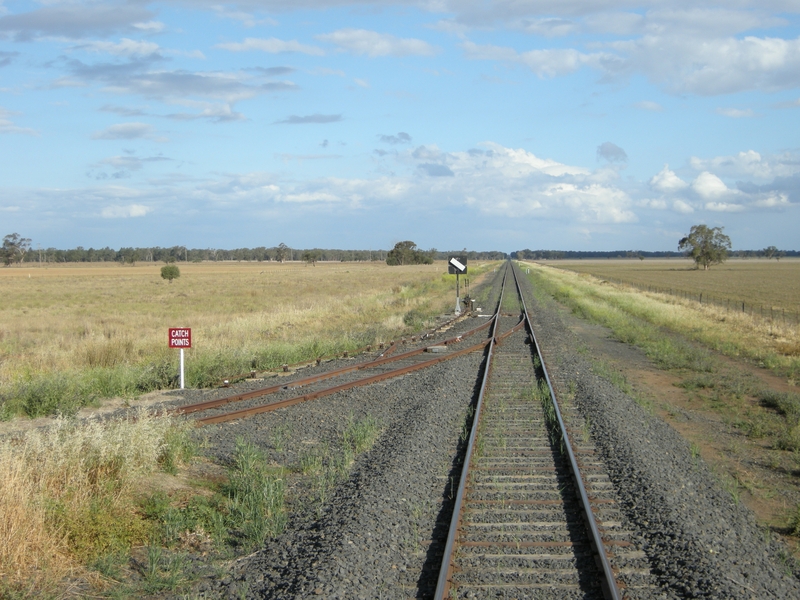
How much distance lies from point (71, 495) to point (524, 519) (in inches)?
161

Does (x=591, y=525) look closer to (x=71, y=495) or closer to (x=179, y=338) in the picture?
(x=71, y=495)

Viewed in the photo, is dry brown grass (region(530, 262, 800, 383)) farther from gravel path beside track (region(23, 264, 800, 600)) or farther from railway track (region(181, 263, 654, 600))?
gravel path beside track (region(23, 264, 800, 600))

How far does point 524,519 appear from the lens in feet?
20.7

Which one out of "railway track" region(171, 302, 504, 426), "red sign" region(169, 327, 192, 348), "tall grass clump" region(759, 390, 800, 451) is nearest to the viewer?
"tall grass clump" region(759, 390, 800, 451)

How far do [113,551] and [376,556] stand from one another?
2117mm

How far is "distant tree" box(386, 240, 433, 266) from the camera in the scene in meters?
162

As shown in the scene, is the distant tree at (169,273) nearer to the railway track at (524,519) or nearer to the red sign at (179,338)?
the red sign at (179,338)

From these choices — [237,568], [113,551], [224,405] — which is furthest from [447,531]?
[224,405]

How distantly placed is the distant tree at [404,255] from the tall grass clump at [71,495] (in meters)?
154

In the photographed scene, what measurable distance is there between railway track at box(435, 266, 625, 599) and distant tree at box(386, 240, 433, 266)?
15169 centimetres

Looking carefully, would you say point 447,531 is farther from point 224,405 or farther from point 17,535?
point 224,405

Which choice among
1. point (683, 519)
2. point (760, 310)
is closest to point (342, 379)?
point (683, 519)

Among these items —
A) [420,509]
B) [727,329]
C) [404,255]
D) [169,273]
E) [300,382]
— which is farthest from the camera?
[404,255]

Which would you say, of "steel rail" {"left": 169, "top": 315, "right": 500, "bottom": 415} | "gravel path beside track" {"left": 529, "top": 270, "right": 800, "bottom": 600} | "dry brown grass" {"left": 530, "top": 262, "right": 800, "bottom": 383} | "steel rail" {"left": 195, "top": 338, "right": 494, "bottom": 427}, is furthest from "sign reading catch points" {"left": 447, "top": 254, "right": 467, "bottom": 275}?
"gravel path beside track" {"left": 529, "top": 270, "right": 800, "bottom": 600}
